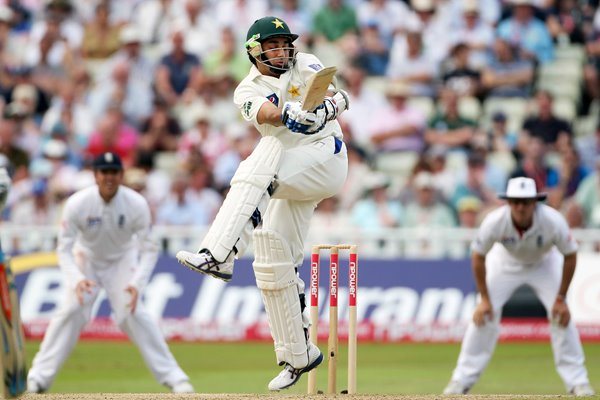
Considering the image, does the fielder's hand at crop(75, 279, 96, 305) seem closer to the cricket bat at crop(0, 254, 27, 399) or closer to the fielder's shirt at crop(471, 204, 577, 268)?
the fielder's shirt at crop(471, 204, 577, 268)

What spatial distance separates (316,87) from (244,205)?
0.72 metres

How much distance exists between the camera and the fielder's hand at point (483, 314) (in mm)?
9609

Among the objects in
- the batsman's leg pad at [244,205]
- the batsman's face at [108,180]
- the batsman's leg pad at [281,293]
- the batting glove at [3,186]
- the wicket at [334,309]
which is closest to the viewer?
the batting glove at [3,186]

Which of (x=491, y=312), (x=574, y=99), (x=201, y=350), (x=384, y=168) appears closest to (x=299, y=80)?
(x=491, y=312)

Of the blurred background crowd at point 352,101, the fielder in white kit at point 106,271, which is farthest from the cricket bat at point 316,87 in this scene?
the blurred background crowd at point 352,101

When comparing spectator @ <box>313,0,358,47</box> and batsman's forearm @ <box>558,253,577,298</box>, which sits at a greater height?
spectator @ <box>313,0,358,47</box>

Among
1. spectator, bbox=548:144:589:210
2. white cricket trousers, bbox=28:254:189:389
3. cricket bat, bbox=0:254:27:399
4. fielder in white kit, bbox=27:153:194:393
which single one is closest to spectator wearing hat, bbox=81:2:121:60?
spectator, bbox=548:144:589:210

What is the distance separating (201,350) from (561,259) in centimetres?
408

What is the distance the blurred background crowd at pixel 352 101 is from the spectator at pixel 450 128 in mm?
16

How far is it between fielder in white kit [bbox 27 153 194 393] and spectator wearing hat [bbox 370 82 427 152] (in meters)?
5.34

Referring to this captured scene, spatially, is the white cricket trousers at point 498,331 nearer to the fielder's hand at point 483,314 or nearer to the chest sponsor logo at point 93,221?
the fielder's hand at point 483,314

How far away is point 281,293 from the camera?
7.30 m

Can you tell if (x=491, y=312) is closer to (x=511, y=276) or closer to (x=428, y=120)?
(x=511, y=276)

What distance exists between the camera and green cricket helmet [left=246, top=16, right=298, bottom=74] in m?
7.05
